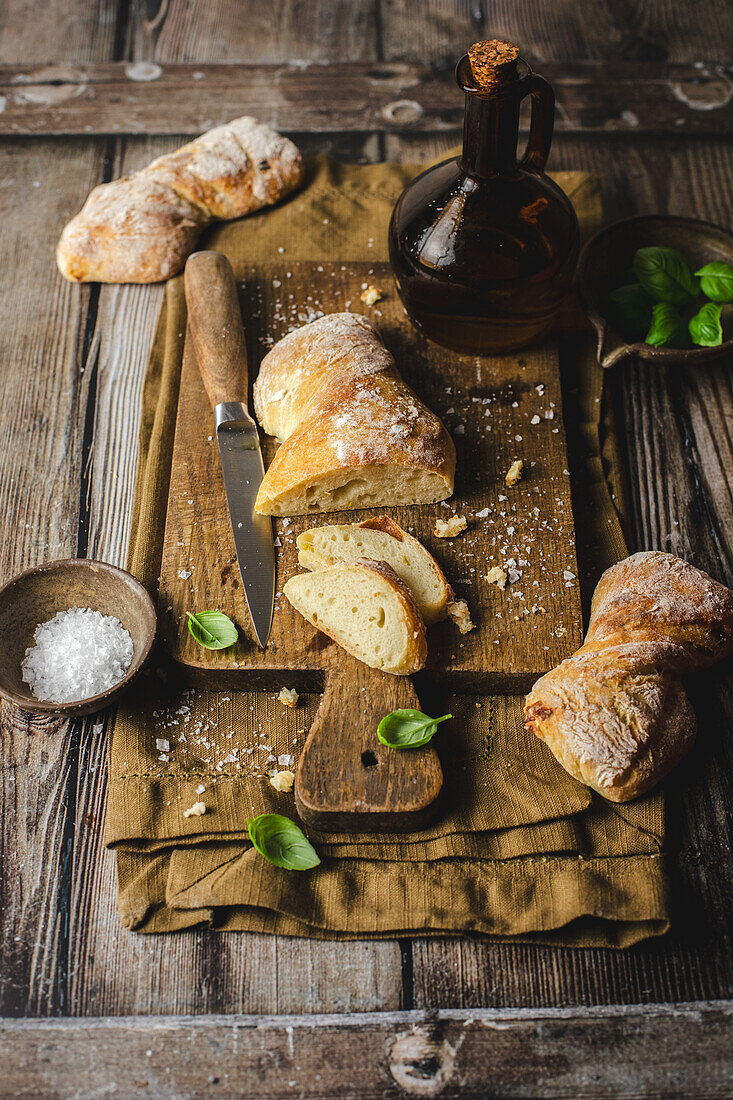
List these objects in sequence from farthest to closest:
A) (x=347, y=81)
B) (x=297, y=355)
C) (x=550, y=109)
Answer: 1. (x=347, y=81)
2. (x=297, y=355)
3. (x=550, y=109)

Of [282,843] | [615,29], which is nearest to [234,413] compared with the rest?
[282,843]

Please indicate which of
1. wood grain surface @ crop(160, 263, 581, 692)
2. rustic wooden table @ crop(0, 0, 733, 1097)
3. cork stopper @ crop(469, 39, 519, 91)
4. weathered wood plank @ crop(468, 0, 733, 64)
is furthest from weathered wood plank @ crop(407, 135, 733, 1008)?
→ cork stopper @ crop(469, 39, 519, 91)

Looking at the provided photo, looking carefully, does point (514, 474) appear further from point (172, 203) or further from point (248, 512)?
point (172, 203)

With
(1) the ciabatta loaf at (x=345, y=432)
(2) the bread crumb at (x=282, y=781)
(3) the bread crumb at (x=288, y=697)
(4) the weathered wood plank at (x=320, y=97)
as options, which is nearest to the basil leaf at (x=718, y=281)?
(1) the ciabatta loaf at (x=345, y=432)

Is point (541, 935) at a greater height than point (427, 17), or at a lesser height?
lesser

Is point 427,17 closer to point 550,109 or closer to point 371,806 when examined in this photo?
point 550,109

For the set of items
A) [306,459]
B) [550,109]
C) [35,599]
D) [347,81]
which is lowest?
[35,599]

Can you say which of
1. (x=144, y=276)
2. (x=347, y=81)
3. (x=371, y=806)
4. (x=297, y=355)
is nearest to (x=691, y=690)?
(x=371, y=806)
